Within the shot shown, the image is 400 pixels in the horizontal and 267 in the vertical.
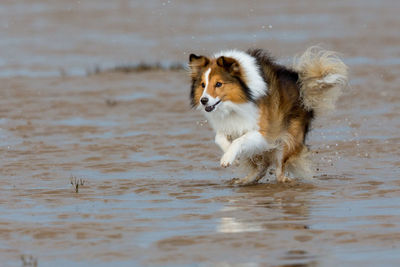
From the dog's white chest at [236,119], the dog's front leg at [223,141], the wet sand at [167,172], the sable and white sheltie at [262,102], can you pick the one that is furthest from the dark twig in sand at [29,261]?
the dog's front leg at [223,141]

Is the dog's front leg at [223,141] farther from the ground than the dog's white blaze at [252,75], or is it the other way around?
the dog's white blaze at [252,75]

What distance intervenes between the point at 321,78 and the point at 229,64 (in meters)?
1.42

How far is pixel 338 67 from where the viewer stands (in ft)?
35.0

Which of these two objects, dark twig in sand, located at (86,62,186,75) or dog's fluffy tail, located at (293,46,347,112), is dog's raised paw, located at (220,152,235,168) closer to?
dog's fluffy tail, located at (293,46,347,112)

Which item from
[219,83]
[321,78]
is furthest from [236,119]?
[321,78]

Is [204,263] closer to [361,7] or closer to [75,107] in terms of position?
[75,107]

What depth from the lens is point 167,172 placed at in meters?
11.1

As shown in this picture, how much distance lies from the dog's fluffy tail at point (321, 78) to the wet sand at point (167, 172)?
84 centimetres

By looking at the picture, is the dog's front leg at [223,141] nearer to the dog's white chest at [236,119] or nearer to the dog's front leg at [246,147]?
the dog's white chest at [236,119]

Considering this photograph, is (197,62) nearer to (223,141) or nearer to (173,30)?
(223,141)

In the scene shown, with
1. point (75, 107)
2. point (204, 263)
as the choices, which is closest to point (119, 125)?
point (75, 107)

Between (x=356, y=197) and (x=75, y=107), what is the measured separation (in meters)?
8.07

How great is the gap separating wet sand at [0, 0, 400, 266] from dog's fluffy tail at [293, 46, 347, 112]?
2.77 ft

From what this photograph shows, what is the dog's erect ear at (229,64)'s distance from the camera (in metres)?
9.66
